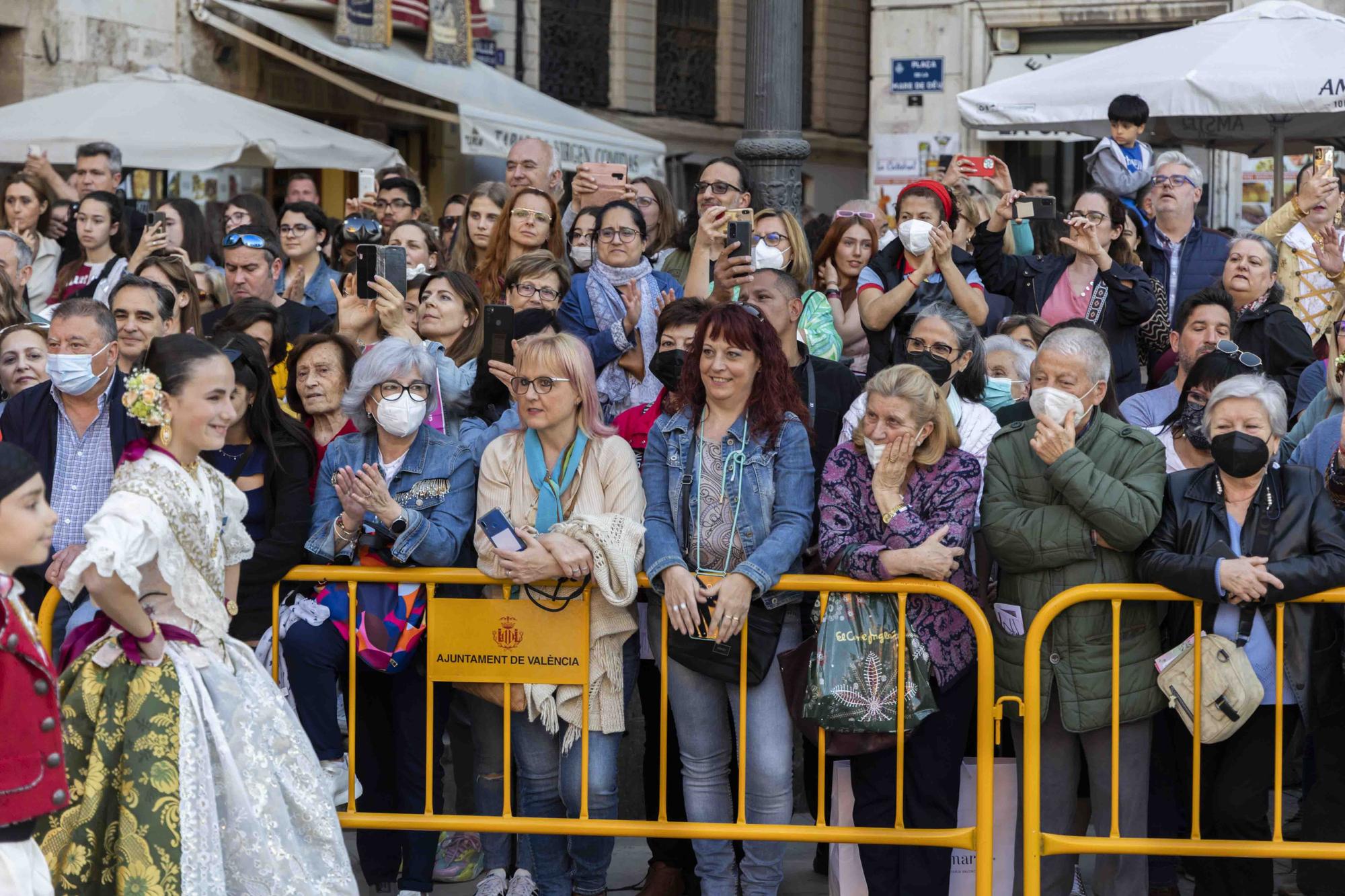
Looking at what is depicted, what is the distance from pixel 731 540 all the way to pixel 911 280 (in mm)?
2165

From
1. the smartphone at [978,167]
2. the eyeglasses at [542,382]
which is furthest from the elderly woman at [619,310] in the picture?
the smartphone at [978,167]

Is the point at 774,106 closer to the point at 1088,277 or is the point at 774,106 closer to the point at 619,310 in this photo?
the point at 1088,277

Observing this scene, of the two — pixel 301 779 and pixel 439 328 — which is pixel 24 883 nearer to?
pixel 301 779

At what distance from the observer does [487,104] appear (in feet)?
57.7

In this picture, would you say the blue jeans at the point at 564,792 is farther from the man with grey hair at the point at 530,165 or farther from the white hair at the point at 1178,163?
the white hair at the point at 1178,163

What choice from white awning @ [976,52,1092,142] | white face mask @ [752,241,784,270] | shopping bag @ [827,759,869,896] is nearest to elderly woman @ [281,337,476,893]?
shopping bag @ [827,759,869,896]

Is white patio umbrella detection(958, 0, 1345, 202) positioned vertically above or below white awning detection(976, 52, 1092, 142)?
below

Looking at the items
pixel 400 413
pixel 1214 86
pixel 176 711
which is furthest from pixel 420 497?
pixel 1214 86

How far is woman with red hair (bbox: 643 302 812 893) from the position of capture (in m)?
5.43

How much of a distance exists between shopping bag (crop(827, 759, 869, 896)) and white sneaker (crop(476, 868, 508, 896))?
103 centimetres

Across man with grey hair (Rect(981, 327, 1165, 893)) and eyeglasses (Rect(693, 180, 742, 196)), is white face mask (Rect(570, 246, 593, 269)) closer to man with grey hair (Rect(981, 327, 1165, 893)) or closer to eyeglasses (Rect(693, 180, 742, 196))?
eyeglasses (Rect(693, 180, 742, 196))

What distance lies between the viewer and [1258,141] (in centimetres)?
1171

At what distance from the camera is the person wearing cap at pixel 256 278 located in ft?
25.5

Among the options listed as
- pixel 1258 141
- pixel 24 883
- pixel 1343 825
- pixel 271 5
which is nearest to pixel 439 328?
pixel 24 883
